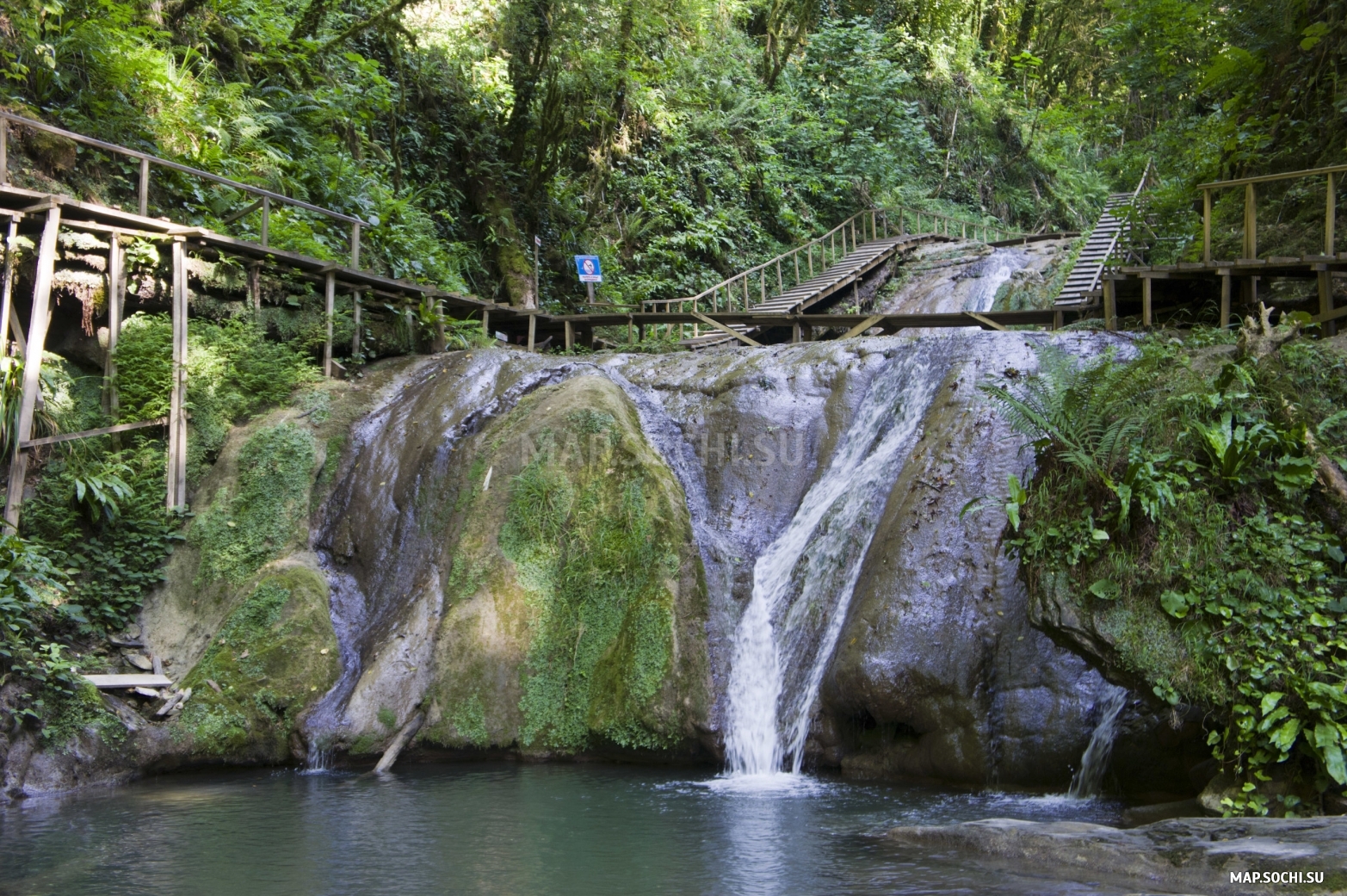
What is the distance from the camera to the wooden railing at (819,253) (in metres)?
24.8

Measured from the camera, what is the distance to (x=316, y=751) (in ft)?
34.9

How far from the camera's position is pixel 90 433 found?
1223 cm

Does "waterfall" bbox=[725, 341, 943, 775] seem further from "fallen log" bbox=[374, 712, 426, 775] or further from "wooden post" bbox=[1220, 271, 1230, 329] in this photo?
"wooden post" bbox=[1220, 271, 1230, 329]

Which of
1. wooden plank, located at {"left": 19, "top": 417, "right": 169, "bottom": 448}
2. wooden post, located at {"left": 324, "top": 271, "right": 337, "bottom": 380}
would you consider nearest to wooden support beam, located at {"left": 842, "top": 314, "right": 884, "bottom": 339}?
wooden post, located at {"left": 324, "top": 271, "right": 337, "bottom": 380}

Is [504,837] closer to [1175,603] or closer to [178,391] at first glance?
[1175,603]

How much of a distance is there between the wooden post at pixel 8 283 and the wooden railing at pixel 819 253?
12.6 metres

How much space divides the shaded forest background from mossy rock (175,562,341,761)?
6.14 meters

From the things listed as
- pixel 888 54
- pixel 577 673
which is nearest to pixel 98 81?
pixel 577 673

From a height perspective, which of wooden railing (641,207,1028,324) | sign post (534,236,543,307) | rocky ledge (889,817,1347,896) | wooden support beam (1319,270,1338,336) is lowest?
rocky ledge (889,817,1347,896)

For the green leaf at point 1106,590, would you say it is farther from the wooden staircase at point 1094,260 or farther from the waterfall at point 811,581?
the wooden staircase at point 1094,260

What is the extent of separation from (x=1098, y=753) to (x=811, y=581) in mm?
3438

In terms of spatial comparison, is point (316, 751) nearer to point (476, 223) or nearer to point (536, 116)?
point (476, 223)

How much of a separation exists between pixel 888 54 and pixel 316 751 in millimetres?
33200

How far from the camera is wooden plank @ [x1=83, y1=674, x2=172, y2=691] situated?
10492mm
